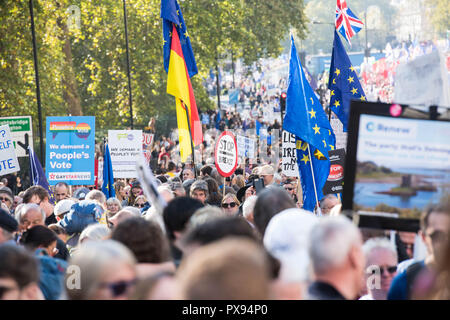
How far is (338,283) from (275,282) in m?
0.35

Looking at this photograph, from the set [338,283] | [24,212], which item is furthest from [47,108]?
[338,283]

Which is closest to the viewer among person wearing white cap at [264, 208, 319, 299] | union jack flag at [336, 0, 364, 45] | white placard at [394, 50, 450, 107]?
person wearing white cap at [264, 208, 319, 299]

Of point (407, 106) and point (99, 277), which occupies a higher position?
point (407, 106)

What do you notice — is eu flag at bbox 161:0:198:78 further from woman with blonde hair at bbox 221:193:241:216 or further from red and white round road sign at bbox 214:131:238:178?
woman with blonde hair at bbox 221:193:241:216

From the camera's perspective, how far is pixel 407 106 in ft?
16.7

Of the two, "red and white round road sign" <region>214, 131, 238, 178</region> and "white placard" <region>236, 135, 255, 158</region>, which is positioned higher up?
"red and white round road sign" <region>214, 131, 238, 178</region>

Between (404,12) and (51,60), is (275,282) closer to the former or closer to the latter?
(51,60)

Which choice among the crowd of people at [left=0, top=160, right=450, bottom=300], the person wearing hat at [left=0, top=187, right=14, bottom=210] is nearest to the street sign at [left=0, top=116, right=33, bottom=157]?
the person wearing hat at [left=0, top=187, right=14, bottom=210]

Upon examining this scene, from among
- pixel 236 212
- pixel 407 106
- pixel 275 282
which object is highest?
pixel 407 106

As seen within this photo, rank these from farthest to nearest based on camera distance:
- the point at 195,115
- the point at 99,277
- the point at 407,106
A: the point at 195,115 → the point at 407,106 → the point at 99,277

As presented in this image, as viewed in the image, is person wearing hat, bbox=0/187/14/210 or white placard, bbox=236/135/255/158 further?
white placard, bbox=236/135/255/158

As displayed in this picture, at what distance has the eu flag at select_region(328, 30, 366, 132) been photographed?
1150cm

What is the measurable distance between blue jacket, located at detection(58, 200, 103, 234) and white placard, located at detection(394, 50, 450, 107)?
10.5ft

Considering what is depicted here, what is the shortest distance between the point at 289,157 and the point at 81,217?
5532 mm
